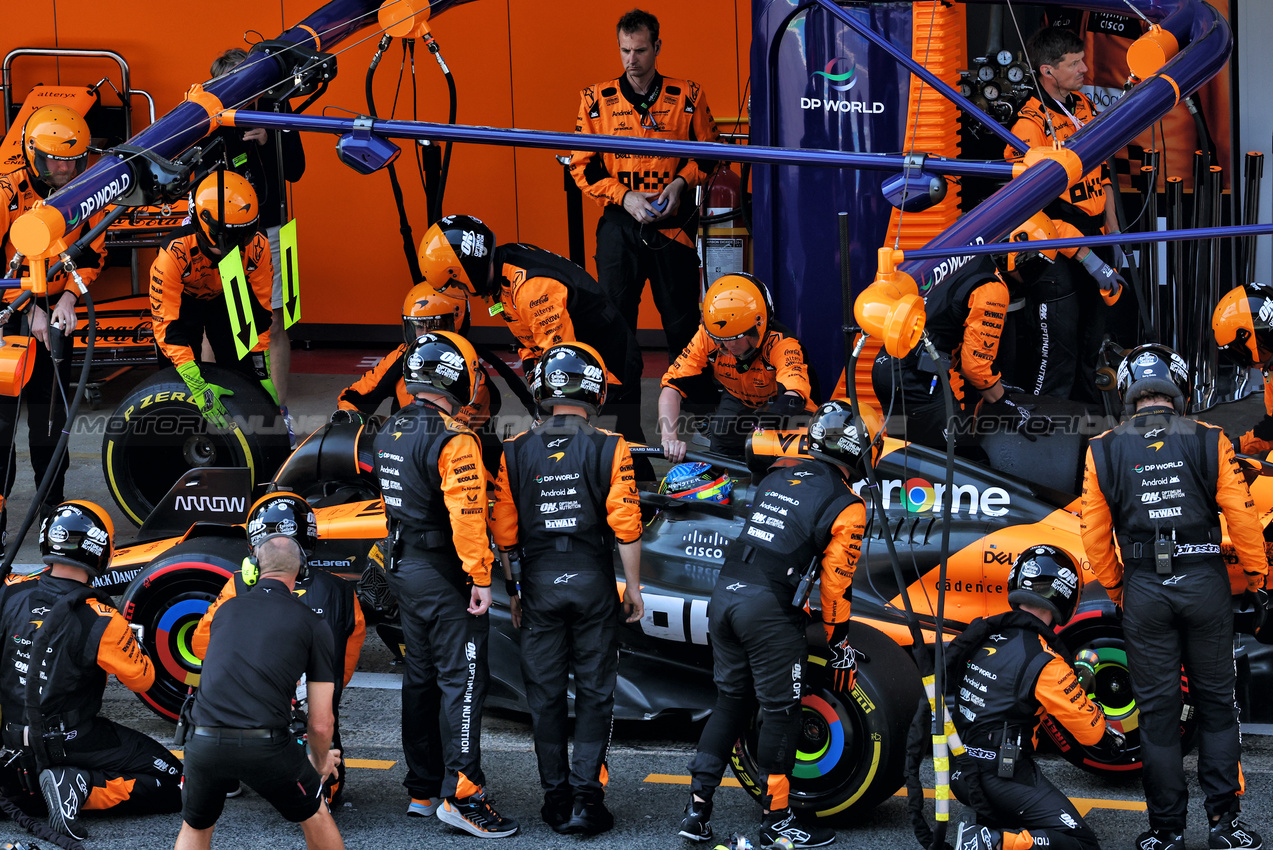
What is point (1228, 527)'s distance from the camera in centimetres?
514

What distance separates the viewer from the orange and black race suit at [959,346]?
7.05 meters

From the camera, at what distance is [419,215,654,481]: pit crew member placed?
7207 millimetres

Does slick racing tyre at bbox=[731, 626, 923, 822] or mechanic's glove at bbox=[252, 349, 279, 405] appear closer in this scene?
slick racing tyre at bbox=[731, 626, 923, 822]

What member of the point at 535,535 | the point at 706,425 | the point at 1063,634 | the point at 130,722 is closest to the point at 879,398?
the point at 706,425

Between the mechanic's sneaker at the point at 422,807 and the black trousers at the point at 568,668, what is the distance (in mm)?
487

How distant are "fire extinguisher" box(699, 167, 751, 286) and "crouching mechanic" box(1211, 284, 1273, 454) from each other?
3.59m

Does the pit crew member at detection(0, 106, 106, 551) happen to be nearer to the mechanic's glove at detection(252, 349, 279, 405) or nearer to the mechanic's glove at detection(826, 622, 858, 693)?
the mechanic's glove at detection(252, 349, 279, 405)

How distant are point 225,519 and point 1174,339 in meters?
6.67

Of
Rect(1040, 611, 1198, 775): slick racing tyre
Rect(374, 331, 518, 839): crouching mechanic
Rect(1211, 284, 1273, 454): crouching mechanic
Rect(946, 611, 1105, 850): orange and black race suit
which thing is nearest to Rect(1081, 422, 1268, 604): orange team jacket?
Rect(1040, 611, 1198, 775): slick racing tyre

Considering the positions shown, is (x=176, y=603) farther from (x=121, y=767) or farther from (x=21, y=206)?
(x=21, y=206)

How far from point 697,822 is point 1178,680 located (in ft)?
5.93

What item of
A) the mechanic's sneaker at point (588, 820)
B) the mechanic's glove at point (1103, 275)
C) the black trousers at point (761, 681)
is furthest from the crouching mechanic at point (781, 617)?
the mechanic's glove at point (1103, 275)

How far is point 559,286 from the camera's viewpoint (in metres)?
7.23

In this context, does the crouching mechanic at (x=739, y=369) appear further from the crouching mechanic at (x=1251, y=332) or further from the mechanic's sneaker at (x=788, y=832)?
the mechanic's sneaker at (x=788, y=832)
